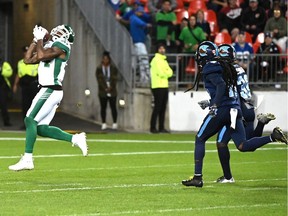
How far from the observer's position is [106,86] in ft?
94.7

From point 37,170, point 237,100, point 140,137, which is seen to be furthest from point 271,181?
point 140,137

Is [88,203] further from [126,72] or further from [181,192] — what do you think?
[126,72]

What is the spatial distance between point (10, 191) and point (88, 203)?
152cm

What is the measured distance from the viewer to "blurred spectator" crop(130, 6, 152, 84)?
94.6 ft

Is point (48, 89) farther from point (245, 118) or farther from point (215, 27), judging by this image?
point (215, 27)

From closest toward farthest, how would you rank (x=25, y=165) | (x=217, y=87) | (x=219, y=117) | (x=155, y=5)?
(x=217, y=87) → (x=219, y=117) → (x=25, y=165) → (x=155, y=5)

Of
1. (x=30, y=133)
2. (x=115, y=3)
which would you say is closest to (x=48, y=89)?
(x=30, y=133)

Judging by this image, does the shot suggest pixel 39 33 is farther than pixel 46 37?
No

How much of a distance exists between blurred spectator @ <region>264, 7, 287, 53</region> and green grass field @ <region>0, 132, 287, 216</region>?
5.41 m

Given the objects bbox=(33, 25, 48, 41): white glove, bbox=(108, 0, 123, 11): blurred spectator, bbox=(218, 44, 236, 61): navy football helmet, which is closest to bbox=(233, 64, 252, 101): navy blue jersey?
bbox=(218, 44, 236, 61): navy football helmet

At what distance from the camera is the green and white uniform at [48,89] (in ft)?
51.4

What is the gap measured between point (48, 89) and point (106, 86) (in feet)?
43.0

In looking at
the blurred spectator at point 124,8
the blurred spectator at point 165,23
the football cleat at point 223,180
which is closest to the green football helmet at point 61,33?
the football cleat at point 223,180

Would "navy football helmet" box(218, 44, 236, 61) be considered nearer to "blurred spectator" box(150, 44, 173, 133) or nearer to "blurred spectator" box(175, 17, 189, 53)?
"blurred spectator" box(150, 44, 173, 133)
